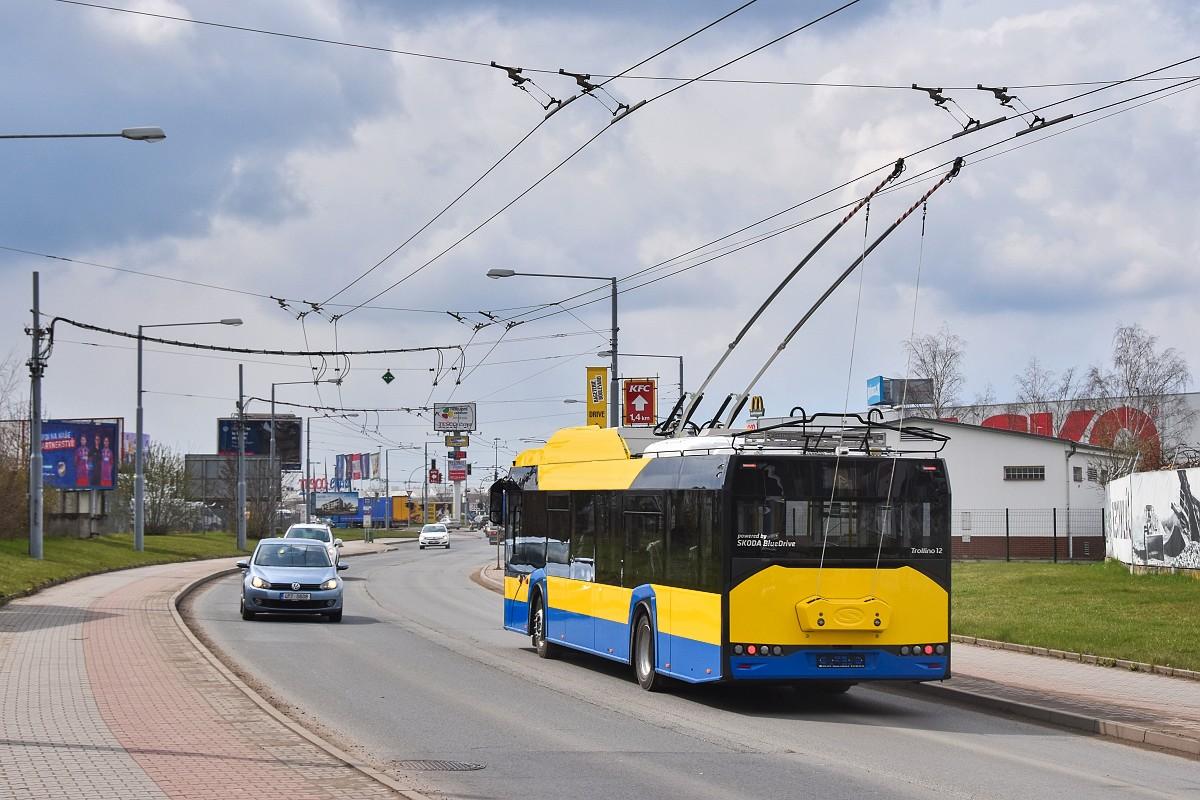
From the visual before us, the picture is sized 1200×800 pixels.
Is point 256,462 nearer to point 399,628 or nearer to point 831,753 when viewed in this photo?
point 399,628

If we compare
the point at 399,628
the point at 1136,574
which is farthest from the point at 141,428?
the point at 1136,574

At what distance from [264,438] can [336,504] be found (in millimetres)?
32296

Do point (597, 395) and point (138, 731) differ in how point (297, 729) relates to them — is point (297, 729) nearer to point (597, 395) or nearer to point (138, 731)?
point (138, 731)

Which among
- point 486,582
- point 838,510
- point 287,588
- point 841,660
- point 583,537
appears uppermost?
point 838,510

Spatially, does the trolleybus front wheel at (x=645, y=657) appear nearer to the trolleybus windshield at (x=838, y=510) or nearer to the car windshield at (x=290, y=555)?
the trolleybus windshield at (x=838, y=510)

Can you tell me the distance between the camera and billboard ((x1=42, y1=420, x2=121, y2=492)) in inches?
2154

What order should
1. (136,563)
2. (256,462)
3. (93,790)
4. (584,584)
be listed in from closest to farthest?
(93,790) → (584,584) → (136,563) → (256,462)

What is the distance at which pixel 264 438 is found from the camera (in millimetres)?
94750

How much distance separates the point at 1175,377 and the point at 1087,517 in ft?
90.9

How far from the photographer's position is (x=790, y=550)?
1502 centimetres

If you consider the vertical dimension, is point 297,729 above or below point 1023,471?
below

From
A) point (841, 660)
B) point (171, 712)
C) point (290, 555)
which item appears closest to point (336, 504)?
point (290, 555)

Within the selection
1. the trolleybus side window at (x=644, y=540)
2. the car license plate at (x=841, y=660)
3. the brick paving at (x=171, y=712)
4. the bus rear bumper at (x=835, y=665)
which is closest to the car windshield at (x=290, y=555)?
the brick paving at (x=171, y=712)

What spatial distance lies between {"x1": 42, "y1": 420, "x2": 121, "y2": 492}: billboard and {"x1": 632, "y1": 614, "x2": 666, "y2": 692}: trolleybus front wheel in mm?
41997
